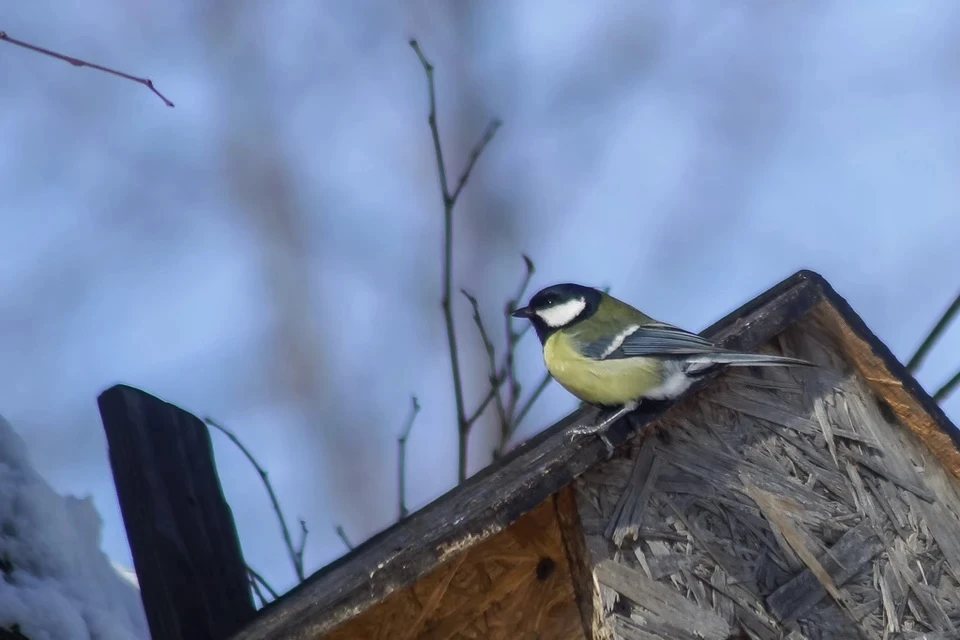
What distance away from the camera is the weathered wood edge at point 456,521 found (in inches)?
70.2

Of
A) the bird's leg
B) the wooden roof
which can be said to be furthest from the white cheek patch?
the bird's leg

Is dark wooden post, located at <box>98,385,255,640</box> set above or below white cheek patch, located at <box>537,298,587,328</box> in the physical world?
below

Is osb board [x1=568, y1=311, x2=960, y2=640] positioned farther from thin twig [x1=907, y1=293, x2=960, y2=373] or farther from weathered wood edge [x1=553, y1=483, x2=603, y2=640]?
thin twig [x1=907, y1=293, x2=960, y2=373]

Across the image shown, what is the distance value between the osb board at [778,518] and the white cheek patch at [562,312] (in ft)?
2.42

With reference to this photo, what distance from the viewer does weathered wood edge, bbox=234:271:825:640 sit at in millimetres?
1784

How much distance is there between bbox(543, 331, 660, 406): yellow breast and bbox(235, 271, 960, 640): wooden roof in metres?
0.09

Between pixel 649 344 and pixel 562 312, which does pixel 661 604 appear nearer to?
pixel 649 344

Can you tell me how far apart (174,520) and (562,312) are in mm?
1262

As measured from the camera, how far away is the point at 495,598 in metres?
2.12

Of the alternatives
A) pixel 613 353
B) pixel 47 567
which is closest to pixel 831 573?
pixel 613 353

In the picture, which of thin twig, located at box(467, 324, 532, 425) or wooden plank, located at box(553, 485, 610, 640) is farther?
thin twig, located at box(467, 324, 532, 425)

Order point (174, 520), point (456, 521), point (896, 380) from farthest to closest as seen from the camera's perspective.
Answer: point (896, 380) → point (174, 520) → point (456, 521)

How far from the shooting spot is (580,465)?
197cm


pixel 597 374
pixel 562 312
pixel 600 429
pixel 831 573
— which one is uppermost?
pixel 562 312
